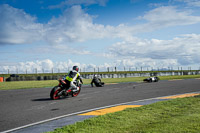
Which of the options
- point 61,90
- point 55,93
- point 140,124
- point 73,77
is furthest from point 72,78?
point 140,124

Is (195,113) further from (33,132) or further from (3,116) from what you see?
(3,116)

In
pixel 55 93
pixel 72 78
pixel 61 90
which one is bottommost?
pixel 55 93

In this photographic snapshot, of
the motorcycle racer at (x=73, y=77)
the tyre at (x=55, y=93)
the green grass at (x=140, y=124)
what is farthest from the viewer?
the motorcycle racer at (x=73, y=77)

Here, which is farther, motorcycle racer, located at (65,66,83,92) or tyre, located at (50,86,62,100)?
motorcycle racer, located at (65,66,83,92)

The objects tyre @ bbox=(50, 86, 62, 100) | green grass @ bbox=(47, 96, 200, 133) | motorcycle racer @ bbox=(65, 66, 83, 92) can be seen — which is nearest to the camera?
green grass @ bbox=(47, 96, 200, 133)

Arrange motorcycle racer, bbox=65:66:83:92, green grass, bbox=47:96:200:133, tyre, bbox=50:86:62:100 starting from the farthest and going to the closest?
motorcycle racer, bbox=65:66:83:92
tyre, bbox=50:86:62:100
green grass, bbox=47:96:200:133

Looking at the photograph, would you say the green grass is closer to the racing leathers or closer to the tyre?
the tyre

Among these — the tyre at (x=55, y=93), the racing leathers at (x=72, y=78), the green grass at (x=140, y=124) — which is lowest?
the green grass at (x=140, y=124)

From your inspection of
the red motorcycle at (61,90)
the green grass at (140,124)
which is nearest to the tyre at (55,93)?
the red motorcycle at (61,90)

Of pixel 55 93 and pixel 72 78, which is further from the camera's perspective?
pixel 72 78

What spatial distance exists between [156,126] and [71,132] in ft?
5.95

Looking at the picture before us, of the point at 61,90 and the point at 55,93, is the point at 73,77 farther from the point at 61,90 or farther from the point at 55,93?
the point at 55,93

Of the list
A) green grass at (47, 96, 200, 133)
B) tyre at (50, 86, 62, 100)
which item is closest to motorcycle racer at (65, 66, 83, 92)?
tyre at (50, 86, 62, 100)

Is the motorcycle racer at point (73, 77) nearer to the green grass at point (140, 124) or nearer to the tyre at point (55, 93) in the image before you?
the tyre at point (55, 93)
